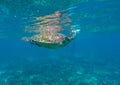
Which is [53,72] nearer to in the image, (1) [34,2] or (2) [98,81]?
(2) [98,81]

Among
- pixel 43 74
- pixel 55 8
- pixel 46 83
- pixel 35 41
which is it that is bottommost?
pixel 35 41

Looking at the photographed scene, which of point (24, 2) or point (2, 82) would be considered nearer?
point (24, 2)

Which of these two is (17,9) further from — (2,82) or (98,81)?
(98,81)

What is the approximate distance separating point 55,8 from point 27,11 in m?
3.78

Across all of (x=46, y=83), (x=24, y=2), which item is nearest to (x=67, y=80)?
(x=46, y=83)

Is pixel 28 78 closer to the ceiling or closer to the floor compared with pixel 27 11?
closer to the floor

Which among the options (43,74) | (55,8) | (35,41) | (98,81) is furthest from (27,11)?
(35,41)

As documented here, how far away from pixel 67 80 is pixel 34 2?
8984 millimetres

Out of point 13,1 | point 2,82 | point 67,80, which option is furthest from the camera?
point 2,82

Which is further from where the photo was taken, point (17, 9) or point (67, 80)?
point (17, 9)

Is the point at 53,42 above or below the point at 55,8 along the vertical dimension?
below

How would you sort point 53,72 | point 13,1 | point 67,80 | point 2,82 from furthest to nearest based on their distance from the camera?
point 53,72 → point 2,82 → point 67,80 → point 13,1

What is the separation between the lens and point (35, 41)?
22.8 feet

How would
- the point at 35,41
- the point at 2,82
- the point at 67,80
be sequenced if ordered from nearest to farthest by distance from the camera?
the point at 35,41 → the point at 67,80 → the point at 2,82
